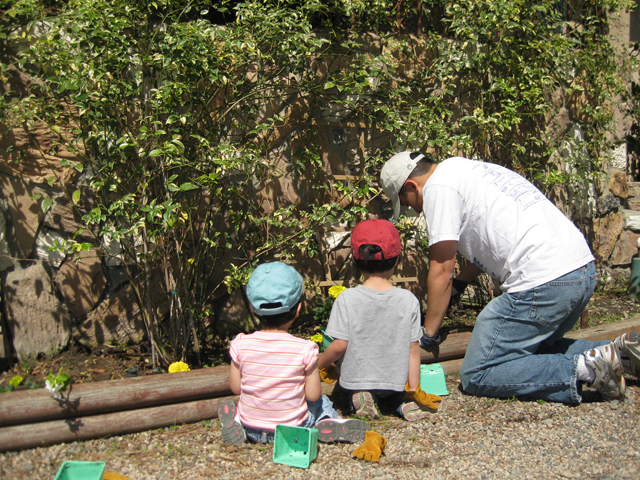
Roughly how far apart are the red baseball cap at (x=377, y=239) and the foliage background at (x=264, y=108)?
688mm

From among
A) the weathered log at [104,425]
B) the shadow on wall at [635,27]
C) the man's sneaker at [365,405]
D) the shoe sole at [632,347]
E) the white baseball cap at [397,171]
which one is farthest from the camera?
the shadow on wall at [635,27]

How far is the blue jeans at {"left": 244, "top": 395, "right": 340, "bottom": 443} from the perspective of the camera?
212 centimetres

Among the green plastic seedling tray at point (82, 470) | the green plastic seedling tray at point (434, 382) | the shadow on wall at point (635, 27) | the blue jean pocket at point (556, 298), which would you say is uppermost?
the shadow on wall at point (635, 27)

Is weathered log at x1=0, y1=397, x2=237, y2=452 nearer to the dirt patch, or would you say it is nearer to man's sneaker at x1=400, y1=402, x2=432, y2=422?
the dirt patch

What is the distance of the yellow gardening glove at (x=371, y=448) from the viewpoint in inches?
78.7

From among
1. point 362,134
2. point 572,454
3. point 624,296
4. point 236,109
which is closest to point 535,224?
point 572,454

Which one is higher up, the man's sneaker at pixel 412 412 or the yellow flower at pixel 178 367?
the yellow flower at pixel 178 367

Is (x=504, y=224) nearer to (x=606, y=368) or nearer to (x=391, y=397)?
(x=606, y=368)

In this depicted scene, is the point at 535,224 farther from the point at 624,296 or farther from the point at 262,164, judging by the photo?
the point at 624,296

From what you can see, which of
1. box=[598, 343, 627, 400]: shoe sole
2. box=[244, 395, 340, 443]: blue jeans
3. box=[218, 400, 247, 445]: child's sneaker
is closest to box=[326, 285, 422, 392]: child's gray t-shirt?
box=[244, 395, 340, 443]: blue jeans

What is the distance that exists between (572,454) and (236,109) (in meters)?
2.43

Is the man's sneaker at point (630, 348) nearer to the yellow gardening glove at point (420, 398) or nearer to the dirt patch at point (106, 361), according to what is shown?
the yellow gardening glove at point (420, 398)

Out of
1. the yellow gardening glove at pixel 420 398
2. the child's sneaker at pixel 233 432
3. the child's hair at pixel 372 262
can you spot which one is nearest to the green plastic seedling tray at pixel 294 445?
the child's sneaker at pixel 233 432

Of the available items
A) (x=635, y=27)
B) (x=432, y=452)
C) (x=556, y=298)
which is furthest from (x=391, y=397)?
(x=635, y=27)
